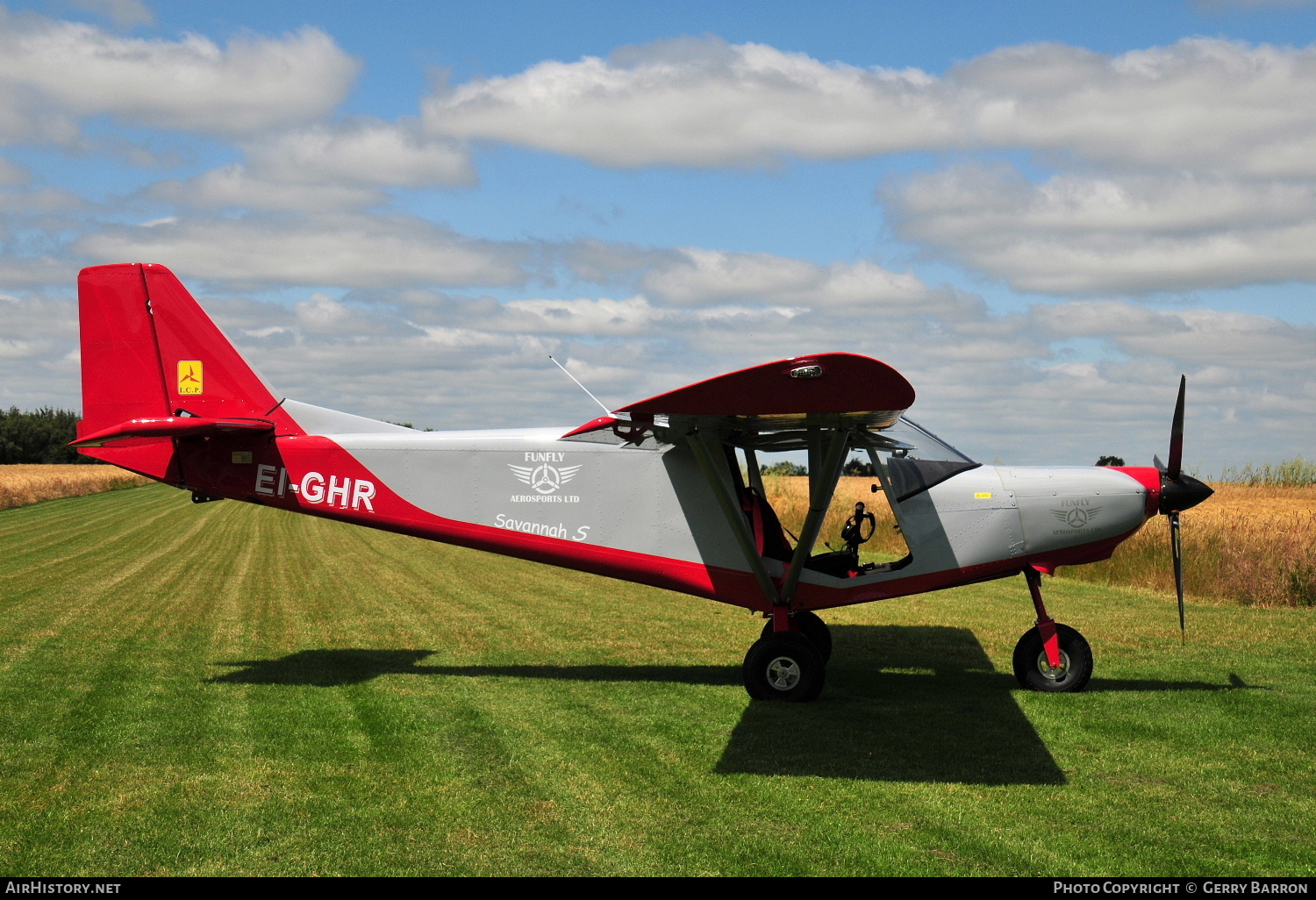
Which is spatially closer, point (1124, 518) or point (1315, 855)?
point (1315, 855)

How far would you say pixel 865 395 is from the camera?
6.34 meters

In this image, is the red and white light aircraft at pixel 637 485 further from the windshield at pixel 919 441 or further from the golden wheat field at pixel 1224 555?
the golden wheat field at pixel 1224 555

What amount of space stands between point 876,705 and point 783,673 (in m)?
0.88

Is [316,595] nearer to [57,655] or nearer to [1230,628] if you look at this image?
[57,655]

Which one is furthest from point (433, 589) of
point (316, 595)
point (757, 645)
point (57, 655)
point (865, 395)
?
point (865, 395)

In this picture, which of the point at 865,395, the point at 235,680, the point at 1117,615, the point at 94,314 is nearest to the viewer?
the point at 865,395

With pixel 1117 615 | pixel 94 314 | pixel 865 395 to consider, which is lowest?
pixel 1117 615

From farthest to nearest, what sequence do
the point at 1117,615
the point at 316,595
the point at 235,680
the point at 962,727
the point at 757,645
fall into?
1. the point at 316,595
2. the point at 1117,615
3. the point at 235,680
4. the point at 757,645
5. the point at 962,727

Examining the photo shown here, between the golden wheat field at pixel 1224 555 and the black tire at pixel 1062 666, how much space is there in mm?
3397

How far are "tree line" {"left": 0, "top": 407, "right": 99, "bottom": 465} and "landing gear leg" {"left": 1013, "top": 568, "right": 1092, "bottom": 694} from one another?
390 ft

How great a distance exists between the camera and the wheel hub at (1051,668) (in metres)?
9.11

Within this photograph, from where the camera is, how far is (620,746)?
23.9 ft

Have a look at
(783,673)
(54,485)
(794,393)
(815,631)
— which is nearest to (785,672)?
(783,673)
